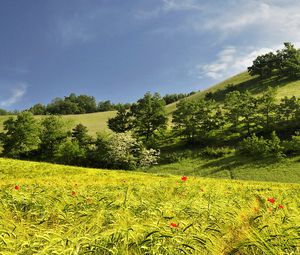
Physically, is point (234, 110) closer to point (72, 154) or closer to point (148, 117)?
point (148, 117)

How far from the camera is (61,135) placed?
323 ft

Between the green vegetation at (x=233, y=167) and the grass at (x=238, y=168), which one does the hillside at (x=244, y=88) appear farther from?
the grass at (x=238, y=168)

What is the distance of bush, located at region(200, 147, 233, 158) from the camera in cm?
8094

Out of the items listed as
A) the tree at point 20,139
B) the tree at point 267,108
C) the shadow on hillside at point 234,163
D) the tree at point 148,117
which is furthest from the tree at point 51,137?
the tree at point 267,108

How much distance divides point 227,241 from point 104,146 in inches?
3204

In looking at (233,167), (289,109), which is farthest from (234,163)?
(289,109)

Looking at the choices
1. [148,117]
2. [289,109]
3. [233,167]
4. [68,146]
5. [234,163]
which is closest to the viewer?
[233,167]

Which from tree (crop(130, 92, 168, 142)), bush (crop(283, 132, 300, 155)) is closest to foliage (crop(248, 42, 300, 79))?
tree (crop(130, 92, 168, 142))

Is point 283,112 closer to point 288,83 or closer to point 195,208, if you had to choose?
point 288,83

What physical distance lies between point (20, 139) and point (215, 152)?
5058cm

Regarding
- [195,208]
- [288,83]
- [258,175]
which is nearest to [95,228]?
[195,208]

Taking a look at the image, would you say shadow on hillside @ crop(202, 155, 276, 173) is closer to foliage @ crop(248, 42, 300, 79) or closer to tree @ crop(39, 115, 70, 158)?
tree @ crop(39, 115, 70, 158)

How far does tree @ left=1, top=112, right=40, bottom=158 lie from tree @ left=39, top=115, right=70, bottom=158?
2528 millimetres

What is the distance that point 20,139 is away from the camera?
305 ft
